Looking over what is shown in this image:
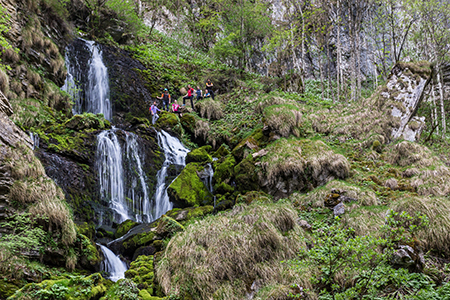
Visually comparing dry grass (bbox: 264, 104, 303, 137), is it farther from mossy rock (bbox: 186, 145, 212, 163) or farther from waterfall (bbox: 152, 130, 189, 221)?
waterfall (bbox: 152, 130, 189, 221)

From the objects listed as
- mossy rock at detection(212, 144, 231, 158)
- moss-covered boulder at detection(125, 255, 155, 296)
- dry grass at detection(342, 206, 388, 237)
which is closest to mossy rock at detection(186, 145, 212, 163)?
mossy rock at detection(212, 144, 231, 158)

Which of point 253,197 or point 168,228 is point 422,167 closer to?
point 253,197

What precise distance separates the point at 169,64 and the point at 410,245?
78.0 feet

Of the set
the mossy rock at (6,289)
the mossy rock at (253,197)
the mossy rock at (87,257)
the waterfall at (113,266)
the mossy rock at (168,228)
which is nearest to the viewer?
the mossy rock at (6,289)

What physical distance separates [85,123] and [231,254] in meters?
10.0

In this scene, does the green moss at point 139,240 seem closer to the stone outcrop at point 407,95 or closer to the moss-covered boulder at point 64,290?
the moss-covered boulder at point 64,290

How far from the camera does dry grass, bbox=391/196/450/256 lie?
4949 millimetres

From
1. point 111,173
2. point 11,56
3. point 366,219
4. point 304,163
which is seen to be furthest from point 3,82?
point 366,219

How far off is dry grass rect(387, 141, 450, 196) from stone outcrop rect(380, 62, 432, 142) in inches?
68.3

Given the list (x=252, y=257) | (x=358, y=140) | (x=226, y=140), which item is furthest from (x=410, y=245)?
(x=226, y=140)

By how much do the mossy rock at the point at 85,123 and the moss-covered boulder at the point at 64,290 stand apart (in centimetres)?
858

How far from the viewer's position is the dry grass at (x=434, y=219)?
4949 mm

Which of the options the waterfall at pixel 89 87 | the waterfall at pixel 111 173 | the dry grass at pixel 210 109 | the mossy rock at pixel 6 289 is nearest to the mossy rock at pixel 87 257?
the mossy rock at pixel 6 289

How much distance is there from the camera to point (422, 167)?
859 centimetres
